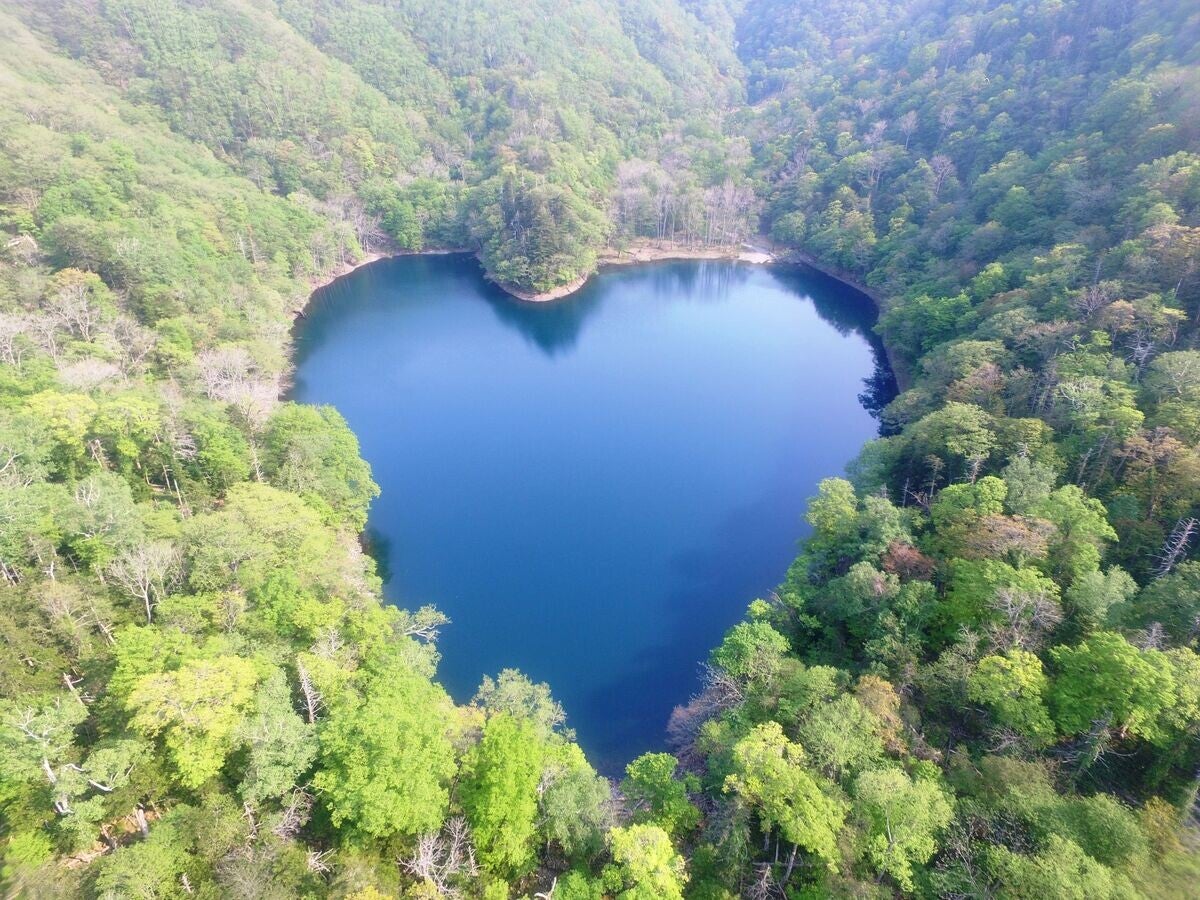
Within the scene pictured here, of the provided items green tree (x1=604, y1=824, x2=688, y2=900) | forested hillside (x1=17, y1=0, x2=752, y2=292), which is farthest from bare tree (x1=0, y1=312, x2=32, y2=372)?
forested hillside (x1=17, y1=0, x2=752, y2=292)

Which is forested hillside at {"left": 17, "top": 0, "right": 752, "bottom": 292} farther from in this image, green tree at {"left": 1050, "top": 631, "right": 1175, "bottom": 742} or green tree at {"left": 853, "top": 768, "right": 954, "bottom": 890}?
green tree at {"left": 853, "top": 768, "right": 954, "bottom": 890}

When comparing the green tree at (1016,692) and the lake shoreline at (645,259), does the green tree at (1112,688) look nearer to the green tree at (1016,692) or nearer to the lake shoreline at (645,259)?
the green tree at (1016,692)

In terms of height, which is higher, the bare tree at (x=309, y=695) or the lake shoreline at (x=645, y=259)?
the lake shoreline at (x=645, y=259)

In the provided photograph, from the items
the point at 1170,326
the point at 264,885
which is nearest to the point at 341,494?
the point at 264,885

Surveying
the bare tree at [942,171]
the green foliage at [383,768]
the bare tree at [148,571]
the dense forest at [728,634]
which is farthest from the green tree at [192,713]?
the bare tree at [942,171]

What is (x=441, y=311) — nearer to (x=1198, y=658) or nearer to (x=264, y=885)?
(x=264, y=885)

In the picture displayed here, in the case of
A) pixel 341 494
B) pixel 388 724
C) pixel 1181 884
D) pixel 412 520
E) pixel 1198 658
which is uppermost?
pixel 1198 658

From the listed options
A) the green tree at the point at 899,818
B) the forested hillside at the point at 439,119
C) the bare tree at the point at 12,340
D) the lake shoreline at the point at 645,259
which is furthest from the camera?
the forested hillside at the point at 439,119

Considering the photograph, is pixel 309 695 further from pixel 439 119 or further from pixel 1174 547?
pixel 439 119

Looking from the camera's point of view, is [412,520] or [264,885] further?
[412,520]
